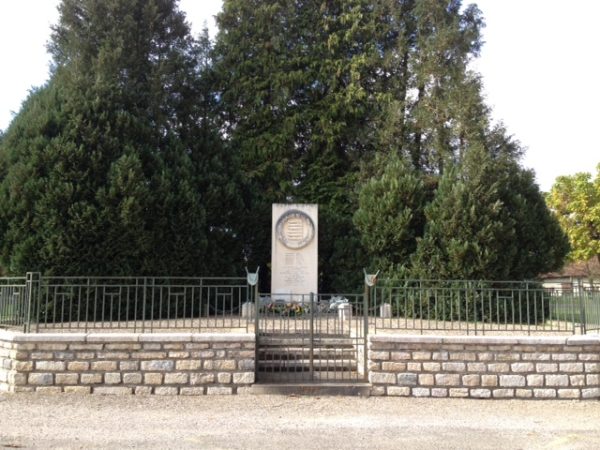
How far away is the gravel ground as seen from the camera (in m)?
6.12

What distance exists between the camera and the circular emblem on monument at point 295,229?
1462 centimetres

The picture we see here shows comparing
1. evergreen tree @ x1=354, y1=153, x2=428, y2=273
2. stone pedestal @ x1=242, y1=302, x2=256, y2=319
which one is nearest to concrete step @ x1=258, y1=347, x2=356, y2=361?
stone pedestal @ x1=242, y1=302, x2=256, y2=319

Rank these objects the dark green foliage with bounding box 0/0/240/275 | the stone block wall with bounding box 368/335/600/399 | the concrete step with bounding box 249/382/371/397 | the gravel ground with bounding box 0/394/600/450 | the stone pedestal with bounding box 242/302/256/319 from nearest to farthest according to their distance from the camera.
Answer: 1. the gravel ground with bounding box 0/394/600/450
2. the concrete step with bounding box 249/382/371/397
3. the stone block wall with bounding box 368/335/600/399
4. the stone pedestal with bounding box 242/302/256/319
5. the dark green foliage with bounding box 0/0/240/275

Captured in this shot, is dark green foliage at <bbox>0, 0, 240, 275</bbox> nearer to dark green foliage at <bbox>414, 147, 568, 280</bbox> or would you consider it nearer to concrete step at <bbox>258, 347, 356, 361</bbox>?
concrete step at <bbox>258, 347, 356, 361</bbox>

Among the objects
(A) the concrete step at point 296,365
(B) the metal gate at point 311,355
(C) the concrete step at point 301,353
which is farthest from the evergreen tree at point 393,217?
(A) the concrete step at point 296,365

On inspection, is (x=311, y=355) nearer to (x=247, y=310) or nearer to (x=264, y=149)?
(x=247, y=310)

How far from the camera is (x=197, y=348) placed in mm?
8281

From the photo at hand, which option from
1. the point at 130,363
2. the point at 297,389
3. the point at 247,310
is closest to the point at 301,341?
the point at 247,310

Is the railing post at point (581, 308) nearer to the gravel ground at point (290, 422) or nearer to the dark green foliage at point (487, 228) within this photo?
the gravel ground at point (290, 422)

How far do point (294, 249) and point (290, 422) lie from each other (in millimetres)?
7871

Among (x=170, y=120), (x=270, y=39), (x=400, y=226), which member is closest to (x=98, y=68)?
(x=170, y=120)

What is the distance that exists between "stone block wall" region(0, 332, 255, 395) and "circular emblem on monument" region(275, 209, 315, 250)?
6397 mm

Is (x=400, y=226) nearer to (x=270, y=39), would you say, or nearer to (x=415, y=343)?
(x=415, y=343)

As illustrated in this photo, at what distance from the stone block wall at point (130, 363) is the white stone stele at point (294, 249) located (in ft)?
20.1
